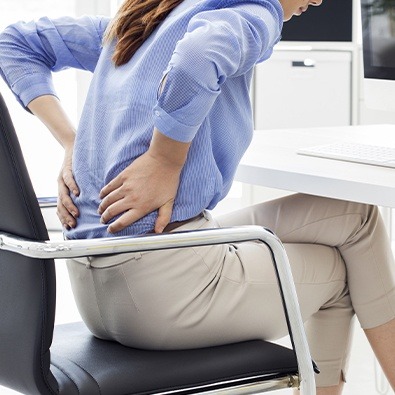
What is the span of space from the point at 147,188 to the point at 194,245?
0.52 ft

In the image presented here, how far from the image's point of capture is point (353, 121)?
13.1ft

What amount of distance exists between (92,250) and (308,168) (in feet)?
1.83

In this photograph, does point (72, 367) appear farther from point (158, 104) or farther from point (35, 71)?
point (35, 71)

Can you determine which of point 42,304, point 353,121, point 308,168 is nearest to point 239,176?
point 308,168

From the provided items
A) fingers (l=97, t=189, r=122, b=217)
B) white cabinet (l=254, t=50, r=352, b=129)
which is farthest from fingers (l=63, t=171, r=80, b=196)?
white cabinet (l=254, t=50, r=352, b=129)

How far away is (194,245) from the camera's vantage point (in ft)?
4.55

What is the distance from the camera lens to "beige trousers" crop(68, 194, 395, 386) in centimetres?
150

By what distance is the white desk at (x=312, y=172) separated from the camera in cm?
159

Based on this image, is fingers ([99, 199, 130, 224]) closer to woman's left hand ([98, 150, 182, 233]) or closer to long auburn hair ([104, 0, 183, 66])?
woman's left hand ([98, 150, 182, 233])

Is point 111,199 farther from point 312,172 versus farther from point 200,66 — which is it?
point 312,172

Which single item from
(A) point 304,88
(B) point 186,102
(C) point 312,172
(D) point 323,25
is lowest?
(A) point 304,88

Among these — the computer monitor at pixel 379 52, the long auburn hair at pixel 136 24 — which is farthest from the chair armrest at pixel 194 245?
the computer monitor at pixel 379 52

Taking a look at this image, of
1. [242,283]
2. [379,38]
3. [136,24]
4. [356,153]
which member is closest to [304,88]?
[379,38]

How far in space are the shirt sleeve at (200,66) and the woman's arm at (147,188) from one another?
0.05 metres
